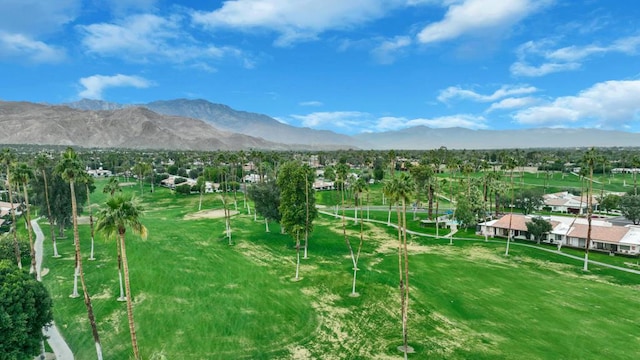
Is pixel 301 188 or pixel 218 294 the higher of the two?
pixel 301 188

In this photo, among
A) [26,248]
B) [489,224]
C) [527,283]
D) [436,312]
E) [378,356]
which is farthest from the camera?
[489,224]

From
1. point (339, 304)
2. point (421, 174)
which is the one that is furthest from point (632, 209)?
point (339, 304)

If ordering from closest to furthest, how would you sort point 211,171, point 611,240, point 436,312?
point 436,312 < point 611,240 < point 211,171

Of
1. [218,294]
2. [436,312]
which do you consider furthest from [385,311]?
[218,294]

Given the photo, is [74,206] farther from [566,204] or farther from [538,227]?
[566,204]

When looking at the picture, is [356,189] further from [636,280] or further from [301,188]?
[636,280]

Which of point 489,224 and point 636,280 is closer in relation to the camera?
point 636,280

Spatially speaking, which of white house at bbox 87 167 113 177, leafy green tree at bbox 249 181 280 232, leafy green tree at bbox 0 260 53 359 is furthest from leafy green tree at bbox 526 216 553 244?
white house at bbox 87 167 113 177
